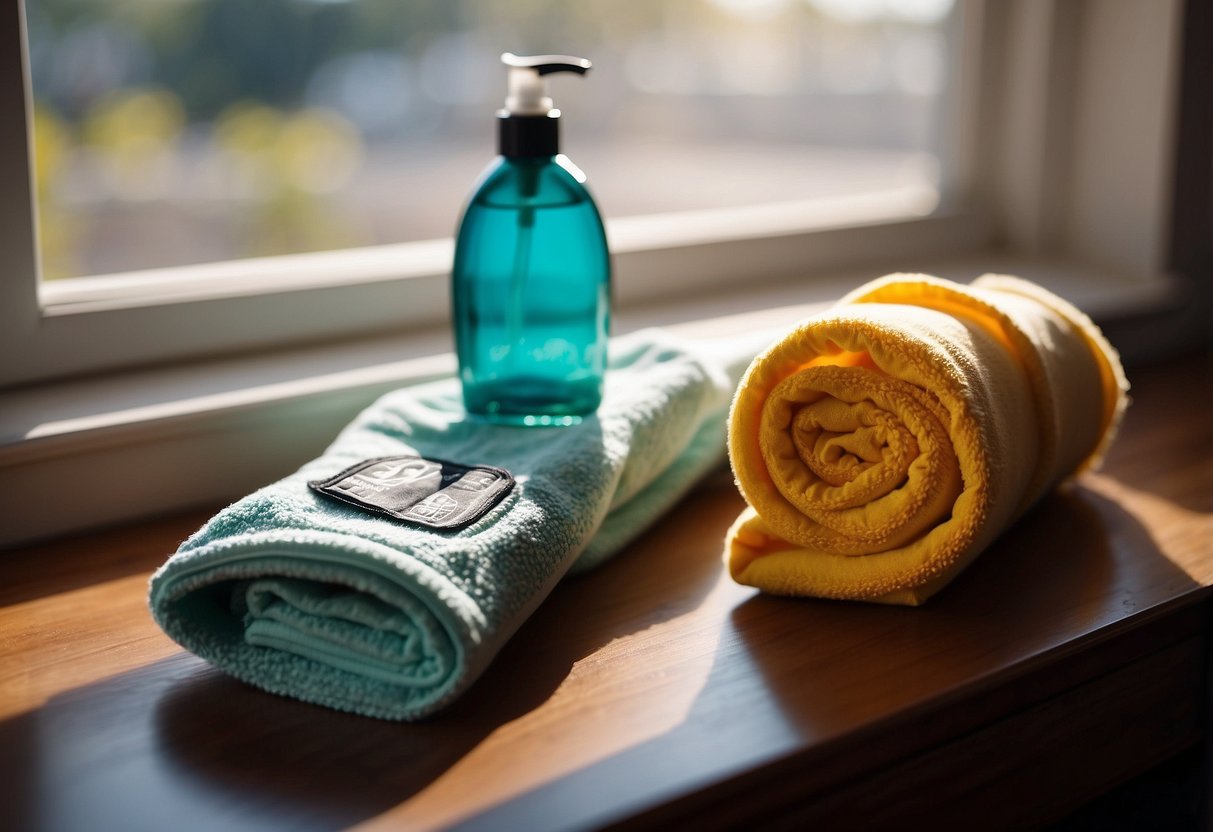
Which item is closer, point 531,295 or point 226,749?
point 226,749

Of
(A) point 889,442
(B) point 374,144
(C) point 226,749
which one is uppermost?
(B) point 374,144

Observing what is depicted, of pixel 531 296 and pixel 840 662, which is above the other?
pixel 531 296

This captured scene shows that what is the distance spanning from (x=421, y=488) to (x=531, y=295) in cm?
21

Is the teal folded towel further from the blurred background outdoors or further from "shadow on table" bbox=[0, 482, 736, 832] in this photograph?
the blurred background outdoors

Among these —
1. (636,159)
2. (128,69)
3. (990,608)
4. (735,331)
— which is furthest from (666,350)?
(636,159)

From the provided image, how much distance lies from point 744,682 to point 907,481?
0.49 ft

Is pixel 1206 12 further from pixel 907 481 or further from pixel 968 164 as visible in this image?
pixel 907 481

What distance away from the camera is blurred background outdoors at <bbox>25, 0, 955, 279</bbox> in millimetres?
1213

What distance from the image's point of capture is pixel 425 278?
1.08 metres

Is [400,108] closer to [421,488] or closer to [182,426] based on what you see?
[182,426]

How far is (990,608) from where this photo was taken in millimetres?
688

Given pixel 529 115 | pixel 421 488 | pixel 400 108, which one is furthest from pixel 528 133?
pixel 400 108

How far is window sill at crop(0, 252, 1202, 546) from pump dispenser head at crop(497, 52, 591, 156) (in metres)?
0.24

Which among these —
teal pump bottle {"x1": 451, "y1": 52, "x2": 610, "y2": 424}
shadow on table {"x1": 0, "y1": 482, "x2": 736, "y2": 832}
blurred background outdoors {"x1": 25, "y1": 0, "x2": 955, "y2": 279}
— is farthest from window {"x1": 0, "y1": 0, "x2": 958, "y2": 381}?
shadow on table {"x1": 0, "y1": 482, "x2": 736, "y2": 832}
